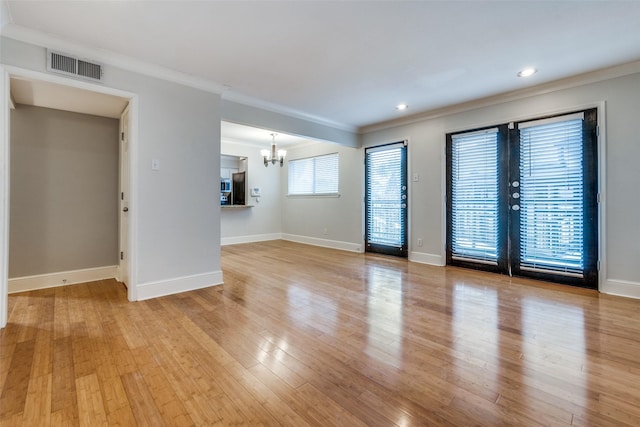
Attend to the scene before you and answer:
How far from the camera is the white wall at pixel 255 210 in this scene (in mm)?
6766

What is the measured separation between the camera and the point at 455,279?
3.73 m

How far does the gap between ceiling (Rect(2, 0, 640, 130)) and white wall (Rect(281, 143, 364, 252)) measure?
2.44m

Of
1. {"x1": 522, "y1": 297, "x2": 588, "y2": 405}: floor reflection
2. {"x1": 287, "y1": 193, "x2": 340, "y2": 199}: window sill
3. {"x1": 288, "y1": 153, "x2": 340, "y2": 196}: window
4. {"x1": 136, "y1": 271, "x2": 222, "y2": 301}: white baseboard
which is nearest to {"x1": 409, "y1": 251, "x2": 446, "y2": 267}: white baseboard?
{"x1": 522, "y1": 297, "x2": 588, "y2": 405}: floor reflection

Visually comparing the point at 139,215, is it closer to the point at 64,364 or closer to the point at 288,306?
the point at 64,364

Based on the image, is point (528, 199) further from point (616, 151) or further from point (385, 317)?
point (385, 317)

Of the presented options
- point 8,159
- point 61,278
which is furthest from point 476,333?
point 61,278

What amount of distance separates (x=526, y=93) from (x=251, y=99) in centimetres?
361

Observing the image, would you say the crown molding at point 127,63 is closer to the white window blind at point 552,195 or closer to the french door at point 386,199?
the french door at point 386,199

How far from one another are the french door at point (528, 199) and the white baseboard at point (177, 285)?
3.51 meters

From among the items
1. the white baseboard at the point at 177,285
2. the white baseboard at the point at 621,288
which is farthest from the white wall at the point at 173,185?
the white baseboard at the point at 621,288

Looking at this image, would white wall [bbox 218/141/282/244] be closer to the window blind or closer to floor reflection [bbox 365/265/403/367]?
the window blind

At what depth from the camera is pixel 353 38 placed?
2.45m

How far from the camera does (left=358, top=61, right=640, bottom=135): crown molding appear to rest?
10.0ft

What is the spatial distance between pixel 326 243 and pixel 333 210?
0.77 metres
